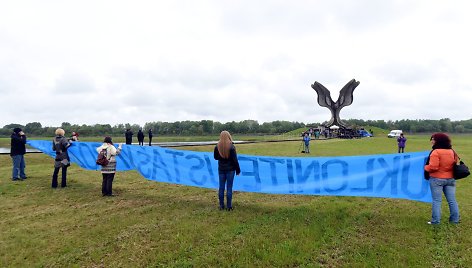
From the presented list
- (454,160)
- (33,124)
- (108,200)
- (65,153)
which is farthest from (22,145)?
(33,124)

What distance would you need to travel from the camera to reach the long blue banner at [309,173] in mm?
7516

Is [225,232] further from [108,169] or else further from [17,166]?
[17,166]

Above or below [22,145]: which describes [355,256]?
below

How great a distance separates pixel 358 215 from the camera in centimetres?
743

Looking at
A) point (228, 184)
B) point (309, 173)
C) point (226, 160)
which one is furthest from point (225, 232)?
point (309, 173)

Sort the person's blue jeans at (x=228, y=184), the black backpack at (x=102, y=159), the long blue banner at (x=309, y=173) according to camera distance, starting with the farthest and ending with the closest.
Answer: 1. the black backpack at (x=102, y=159)
2. the person's blue jeans at (x=228, y=184)
3. the long blue banner at (x=309, y=173)

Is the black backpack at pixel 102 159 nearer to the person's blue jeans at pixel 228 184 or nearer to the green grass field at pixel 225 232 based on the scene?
the green grass field at pixel 225 232

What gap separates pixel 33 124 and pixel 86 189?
495ft

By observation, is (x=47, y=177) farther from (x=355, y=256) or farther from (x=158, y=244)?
(x=355, y=256)

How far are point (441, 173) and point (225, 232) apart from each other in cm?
484

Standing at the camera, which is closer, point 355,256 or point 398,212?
point 355,256

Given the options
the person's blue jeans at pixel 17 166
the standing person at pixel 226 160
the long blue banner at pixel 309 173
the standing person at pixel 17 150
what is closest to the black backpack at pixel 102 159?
the long blue banner at pixel 309 173

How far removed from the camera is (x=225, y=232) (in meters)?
6.42

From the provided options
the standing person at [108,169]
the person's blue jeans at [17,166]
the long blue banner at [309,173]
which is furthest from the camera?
the person's blue jeans at [17,166]
